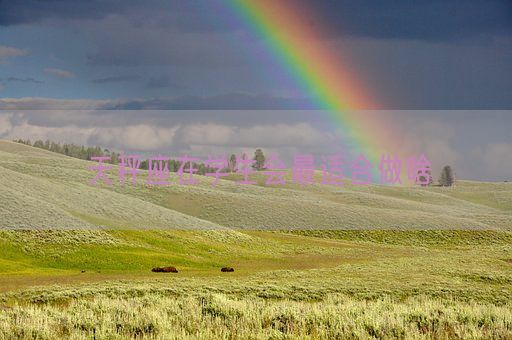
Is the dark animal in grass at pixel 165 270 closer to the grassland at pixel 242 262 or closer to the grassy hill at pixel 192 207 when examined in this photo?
the grassland at pixel 242 262

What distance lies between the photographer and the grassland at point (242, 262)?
2595cm

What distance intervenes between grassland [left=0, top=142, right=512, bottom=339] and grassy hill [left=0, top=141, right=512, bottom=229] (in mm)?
320

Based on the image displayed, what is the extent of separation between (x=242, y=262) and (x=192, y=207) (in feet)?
118

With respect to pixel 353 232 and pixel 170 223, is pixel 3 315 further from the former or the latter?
pixel 353 232

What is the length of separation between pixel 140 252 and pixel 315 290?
97.9 ft

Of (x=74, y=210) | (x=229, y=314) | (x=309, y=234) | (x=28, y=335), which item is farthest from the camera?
(x=309, y=234)

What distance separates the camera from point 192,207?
113m

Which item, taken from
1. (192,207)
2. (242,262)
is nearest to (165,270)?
(242,262)

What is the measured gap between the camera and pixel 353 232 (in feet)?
403

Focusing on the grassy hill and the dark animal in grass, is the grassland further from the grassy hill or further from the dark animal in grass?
the dark animal in grass

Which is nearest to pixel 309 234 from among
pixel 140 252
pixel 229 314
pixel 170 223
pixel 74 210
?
pixel 170 223

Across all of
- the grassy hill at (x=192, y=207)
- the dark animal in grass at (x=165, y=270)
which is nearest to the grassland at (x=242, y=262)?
the grassy hill at (x=192, y=207)

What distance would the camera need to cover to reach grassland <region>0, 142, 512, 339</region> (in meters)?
26.0

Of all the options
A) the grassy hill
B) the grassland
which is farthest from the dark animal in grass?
the grassy hill
